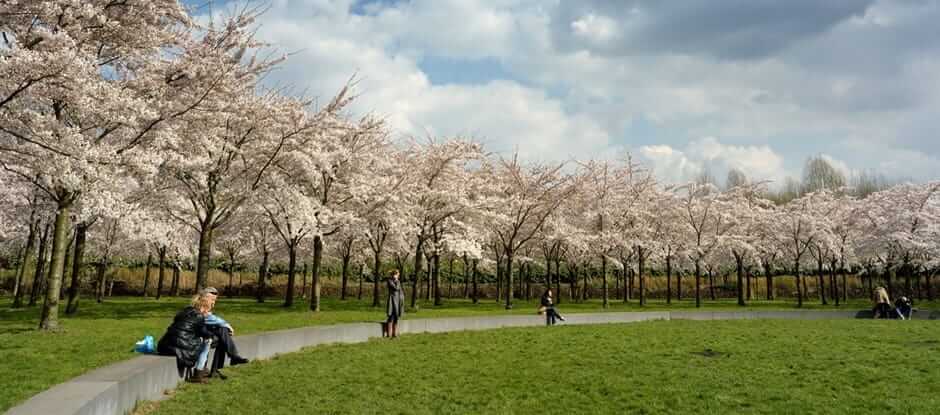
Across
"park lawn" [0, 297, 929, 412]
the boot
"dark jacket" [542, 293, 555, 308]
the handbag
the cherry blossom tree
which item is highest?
the cherry blossom tree

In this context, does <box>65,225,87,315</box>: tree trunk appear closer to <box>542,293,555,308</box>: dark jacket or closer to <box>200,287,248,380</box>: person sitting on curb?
<box>200,287,248,380</box>: person sitting on curb

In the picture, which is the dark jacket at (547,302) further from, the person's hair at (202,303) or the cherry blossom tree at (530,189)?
the person's hair at (202,303)

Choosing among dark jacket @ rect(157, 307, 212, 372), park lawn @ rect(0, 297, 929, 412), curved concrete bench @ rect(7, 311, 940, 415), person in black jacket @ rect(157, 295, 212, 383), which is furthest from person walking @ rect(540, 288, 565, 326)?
dark jacket @ rect(157, 307, 212, 372)

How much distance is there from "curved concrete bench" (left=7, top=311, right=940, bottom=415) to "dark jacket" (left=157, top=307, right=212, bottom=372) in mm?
266

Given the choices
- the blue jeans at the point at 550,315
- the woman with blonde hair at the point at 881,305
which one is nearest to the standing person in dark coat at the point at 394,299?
the blue jeans at the point at 550,315

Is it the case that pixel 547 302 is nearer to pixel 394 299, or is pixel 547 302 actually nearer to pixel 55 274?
pixel 394 299

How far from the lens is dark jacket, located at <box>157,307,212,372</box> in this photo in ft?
33.0

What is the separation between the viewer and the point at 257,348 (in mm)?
13094

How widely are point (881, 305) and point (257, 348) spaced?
92.7 ft

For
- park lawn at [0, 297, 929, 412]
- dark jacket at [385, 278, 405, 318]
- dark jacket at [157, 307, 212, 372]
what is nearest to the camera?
park lawn at [0, 297, 929, 412]

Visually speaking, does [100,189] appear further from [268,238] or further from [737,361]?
[268,238]

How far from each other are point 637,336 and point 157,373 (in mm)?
13800

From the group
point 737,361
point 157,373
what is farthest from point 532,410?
point 737,361

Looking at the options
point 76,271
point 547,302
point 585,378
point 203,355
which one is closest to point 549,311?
point 547,302
